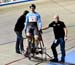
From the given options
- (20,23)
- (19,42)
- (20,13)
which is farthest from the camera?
(20,13)

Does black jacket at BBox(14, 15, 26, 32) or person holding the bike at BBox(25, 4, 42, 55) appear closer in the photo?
person holding the bike at BBox(25, 4, 42, 55)

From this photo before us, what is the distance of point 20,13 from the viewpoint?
28812 millimetres

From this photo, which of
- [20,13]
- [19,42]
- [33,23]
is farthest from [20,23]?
[20,13]

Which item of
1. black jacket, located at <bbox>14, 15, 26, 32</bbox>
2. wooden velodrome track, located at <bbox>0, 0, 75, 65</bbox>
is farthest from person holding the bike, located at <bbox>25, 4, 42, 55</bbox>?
wooden velodrome track, located at <bbox>0, 0, 75, 65</bbox>

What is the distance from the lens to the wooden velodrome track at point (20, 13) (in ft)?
47.6

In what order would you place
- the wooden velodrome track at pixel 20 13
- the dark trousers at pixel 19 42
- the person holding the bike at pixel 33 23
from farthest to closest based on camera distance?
the dark trousers at pixel 19 42, the wooden velodrome track at pixel 20 13, the person holding the bike at pixel 33 23

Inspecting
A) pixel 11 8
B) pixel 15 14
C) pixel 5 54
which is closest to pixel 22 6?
pixel 11 8

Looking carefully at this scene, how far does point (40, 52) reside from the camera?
13781 mm

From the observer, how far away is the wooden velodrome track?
47.6 ft

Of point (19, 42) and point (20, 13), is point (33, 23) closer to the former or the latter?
point (19, 42)

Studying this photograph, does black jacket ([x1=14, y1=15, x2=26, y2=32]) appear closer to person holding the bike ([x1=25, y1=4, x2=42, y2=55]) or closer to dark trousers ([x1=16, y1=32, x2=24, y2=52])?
dark trousers ([x1=16, y1=32, x2=24, y2=52])

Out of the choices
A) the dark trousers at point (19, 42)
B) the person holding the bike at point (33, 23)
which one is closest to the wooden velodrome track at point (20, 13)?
the dark trousers at point (19, 42)

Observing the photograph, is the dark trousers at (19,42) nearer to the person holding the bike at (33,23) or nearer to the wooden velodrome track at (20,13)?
the wooden velodrome track at (20,13)

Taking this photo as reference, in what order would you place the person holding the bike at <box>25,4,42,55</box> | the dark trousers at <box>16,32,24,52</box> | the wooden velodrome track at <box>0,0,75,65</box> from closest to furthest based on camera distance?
the person holding the bike at <box>25,4,42,55</box>, the wooden velodrome track at <box>0,0,75,65</box>, the dark trousers at <box>16,32,24,52</box>
